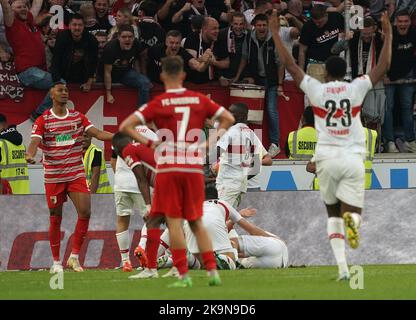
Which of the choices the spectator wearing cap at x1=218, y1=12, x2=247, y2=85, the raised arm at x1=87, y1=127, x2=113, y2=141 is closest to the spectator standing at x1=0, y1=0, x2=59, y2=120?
the spectator wearing cap at x1=218, y1=12, x2=247, y2=85

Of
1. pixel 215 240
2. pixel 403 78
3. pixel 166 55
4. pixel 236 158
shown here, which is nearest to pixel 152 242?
pixel 215 240

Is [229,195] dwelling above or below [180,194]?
below

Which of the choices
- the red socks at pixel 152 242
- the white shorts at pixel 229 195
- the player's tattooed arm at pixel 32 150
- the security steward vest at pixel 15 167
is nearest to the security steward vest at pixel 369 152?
the white shorts at pixel 229 195

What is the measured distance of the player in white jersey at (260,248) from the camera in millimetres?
17625

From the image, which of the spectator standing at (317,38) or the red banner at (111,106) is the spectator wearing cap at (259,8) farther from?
the red banner at (111,106)

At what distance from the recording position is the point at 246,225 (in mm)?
17484

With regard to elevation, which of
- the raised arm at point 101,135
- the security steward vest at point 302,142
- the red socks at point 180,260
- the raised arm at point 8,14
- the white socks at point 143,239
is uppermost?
the raised arm at point 8,14

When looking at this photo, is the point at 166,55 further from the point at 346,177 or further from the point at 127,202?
the point at 346,177

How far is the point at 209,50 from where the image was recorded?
70.9 feet

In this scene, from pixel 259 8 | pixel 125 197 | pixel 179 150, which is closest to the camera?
pixel 179 150

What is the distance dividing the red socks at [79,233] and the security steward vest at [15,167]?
3.04 metres

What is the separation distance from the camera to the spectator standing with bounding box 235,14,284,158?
21875mm

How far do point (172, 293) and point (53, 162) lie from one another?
5.48 metres

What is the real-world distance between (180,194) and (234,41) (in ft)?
31.0
